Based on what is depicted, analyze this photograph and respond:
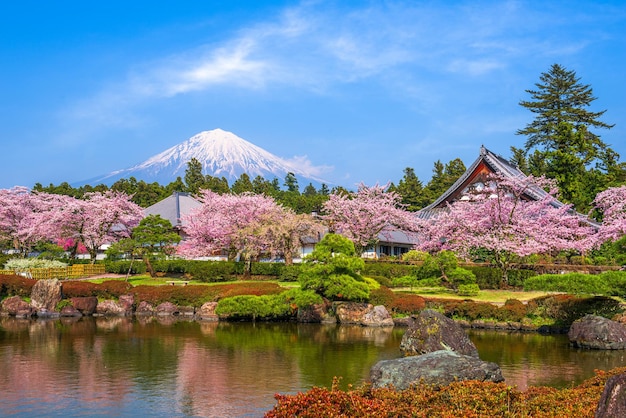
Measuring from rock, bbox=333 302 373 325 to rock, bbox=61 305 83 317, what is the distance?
13039 millimetres

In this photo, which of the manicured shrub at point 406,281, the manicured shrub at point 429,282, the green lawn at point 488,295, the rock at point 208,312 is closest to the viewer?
the rock at point 208,312

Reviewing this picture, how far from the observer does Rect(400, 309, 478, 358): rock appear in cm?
1686

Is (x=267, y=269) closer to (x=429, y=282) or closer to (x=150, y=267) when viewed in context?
(x=150, y=267)

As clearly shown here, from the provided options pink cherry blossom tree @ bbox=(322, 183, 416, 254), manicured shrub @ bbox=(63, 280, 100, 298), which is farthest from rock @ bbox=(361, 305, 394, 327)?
pink cherry blossom tree @ bbox=(322, 183, 416, 254)

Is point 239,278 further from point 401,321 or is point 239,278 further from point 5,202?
point 5,202

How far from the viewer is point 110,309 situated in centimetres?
2959

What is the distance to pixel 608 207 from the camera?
44.9 meters

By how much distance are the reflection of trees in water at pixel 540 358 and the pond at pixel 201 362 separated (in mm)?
32

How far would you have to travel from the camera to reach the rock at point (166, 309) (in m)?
29.4

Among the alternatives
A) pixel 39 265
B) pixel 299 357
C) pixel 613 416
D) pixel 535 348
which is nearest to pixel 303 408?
pixel 613 416

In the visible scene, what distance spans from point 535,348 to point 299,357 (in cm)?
846

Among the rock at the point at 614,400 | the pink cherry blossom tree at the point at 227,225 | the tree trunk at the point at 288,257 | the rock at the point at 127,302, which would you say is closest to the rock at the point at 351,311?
the rock at the point at 127,302

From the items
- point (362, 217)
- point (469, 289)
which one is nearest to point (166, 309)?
point (469, 289)

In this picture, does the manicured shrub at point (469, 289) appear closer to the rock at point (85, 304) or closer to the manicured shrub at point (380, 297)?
the manicured shrub at point (380, 297)
